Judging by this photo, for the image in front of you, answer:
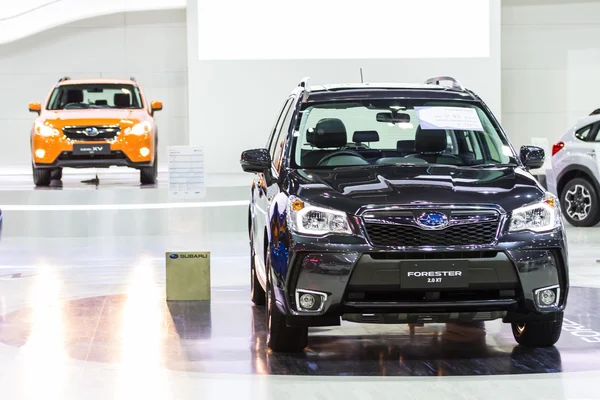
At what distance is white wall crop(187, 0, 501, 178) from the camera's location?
19.5 m

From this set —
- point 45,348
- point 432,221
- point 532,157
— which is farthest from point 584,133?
point 45,348

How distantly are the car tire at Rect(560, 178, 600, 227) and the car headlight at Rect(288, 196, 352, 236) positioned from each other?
8606 millimetres

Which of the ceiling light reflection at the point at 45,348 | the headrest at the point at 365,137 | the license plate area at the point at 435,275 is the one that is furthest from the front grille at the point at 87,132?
the license plate area at the point at 435,275

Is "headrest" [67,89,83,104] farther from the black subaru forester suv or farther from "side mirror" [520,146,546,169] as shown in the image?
"side mirror" [520,146,546,169]

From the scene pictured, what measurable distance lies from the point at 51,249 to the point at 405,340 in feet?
22.4

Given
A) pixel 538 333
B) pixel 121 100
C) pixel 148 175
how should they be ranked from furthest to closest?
pixel 148 175 < pixel 121 100 < pixel 538 333

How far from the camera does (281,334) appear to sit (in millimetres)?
6145

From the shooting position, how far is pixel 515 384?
5.43 meters

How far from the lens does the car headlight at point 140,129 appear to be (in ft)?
46.9

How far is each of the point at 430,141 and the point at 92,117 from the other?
823 cm

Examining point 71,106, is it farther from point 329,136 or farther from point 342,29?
point 329,136

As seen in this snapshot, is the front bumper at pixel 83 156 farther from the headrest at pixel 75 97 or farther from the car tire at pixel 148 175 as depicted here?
the headrest at pixel 75 97

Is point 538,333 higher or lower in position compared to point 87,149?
lower

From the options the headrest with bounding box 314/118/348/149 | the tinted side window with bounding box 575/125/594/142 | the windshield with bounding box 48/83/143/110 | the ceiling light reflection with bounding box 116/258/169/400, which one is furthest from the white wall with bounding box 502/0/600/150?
the headrest with bounding box 314/118/348/149
